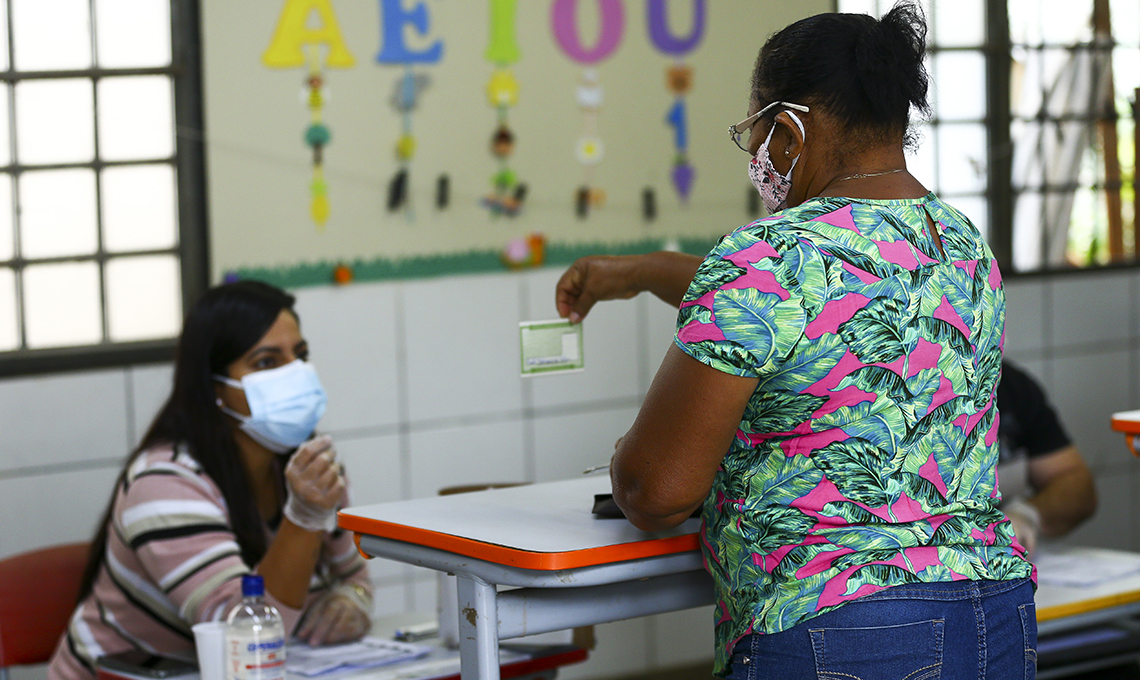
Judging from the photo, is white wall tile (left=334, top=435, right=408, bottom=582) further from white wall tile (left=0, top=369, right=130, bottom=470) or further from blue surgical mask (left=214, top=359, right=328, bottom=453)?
blue surgical mask (left=214, top=359, right=328, bottom=453)

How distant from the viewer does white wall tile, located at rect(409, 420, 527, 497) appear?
3332 millimetres

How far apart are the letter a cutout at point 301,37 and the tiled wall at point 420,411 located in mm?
584

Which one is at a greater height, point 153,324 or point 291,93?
point 291,93

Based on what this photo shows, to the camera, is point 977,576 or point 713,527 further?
point 713,527

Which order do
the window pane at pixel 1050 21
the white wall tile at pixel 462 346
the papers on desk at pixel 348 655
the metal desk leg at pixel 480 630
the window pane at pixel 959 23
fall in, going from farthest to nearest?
the window pane at pixel 1050 21 → the window pane at pixel 959 23 → the white wall tile at pixel 462 346 → the papers on desk at pixel 348 655 → the metal desk leg at pixel 480 630

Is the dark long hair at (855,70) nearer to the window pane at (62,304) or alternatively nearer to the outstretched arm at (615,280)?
the outstretched arm at (615,280)

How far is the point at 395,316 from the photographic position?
3271 mm

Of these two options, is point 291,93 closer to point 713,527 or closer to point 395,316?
point 395,316

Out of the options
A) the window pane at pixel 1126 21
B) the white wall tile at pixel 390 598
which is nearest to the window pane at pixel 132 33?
the white wall tile at pixel 390 598

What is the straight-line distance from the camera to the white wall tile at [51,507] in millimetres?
2838

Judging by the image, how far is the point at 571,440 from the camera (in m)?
3.55

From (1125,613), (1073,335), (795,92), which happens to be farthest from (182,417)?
(1073,335)

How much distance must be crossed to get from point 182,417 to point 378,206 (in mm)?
1221

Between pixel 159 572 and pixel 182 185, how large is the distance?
136 centimetres
